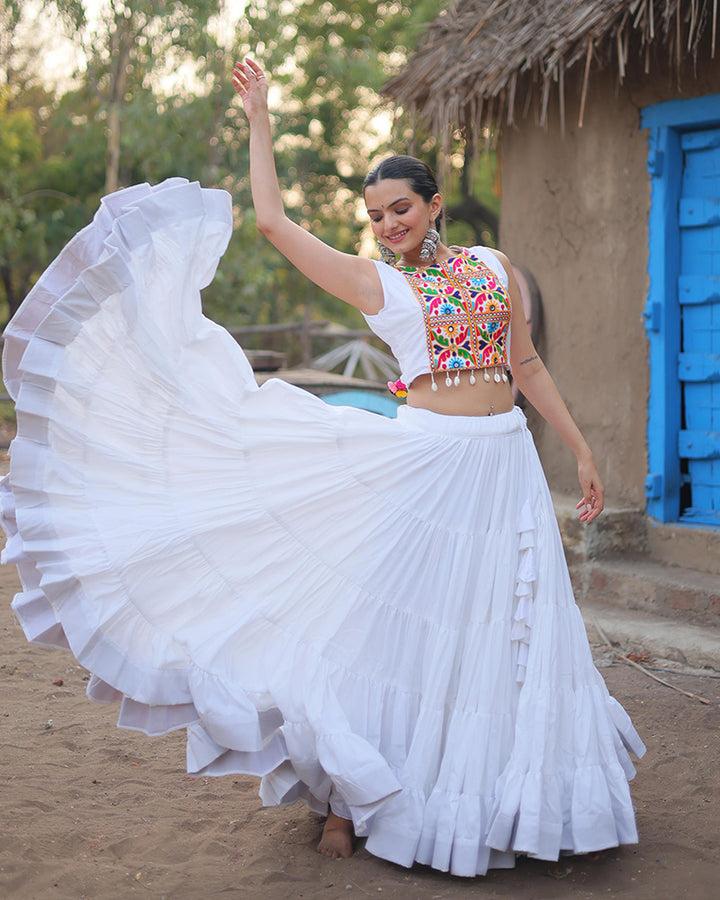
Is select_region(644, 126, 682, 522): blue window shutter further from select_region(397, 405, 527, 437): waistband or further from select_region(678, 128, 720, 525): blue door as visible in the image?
select_region(397, 405, 527, 437): waistband

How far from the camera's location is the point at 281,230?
2762mm

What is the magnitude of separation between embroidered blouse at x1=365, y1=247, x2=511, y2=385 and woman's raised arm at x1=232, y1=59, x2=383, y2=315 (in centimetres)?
7

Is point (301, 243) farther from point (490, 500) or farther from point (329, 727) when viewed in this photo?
point (329, 727)

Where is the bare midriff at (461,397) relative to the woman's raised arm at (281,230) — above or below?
below

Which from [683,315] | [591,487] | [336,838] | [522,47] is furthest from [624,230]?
[336,838]

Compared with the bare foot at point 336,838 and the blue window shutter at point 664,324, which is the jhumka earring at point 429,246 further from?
the blue window shutter at point 664,324

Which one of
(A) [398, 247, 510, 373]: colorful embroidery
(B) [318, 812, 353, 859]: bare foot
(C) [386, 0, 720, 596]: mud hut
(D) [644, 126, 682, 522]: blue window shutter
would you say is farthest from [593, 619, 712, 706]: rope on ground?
(A) [398, 247, 510, 373]: colorful embroidery

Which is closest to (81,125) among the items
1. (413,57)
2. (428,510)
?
(413,57)

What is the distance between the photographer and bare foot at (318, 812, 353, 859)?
118 inches

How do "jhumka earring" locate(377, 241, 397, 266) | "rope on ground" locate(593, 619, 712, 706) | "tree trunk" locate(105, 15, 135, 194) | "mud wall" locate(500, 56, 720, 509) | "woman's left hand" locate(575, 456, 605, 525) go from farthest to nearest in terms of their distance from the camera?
"tree trunk" locate(105, 15, 135, 194) → "mud wall" locate(500, 56, 720, 509) → "rope on ground" locate(593, 619, 712, 706) → "woman's left hand" locate(575, 456, 605, 525) → "jhumka earring" locate(377, 241, 397, 266)

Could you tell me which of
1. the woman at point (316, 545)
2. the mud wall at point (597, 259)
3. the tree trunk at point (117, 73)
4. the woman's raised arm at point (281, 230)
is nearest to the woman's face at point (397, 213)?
the woman at point (316, 545)

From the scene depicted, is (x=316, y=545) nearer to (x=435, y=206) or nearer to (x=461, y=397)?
(x=461, y=397)

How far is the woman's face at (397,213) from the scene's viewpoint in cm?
298

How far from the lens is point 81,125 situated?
1802 cm
